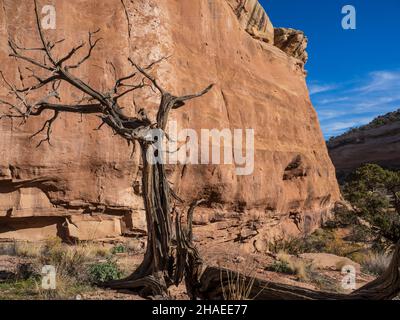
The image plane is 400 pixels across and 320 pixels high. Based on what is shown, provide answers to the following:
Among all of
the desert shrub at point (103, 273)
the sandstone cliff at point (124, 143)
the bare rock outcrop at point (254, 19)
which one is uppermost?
the bare rock outcrop at point (254, 19)

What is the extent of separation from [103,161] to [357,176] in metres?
11.7

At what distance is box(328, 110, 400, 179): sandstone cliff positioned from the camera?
45969mm

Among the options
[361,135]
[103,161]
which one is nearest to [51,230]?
[103,161]

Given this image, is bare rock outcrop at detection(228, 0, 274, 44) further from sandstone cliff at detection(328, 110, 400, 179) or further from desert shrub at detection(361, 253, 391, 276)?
sandstone cliff at detection(328, 110, 400, 179)

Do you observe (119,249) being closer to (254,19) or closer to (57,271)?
(57,271)

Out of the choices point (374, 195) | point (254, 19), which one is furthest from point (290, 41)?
point (374, 195)

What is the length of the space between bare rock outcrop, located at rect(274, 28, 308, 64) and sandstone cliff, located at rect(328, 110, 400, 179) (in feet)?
80.9

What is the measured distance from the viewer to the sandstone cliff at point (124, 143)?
9680 mm

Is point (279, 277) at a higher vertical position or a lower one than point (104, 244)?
lower

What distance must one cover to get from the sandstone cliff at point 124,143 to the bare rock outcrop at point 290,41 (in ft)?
20.5

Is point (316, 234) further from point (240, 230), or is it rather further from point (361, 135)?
point (361, 135)

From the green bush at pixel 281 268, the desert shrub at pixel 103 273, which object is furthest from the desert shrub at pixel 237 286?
the green bush at pixel 281 268

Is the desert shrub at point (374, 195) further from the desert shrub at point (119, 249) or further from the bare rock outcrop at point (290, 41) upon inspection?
the desert shrub at point (119, 249)
